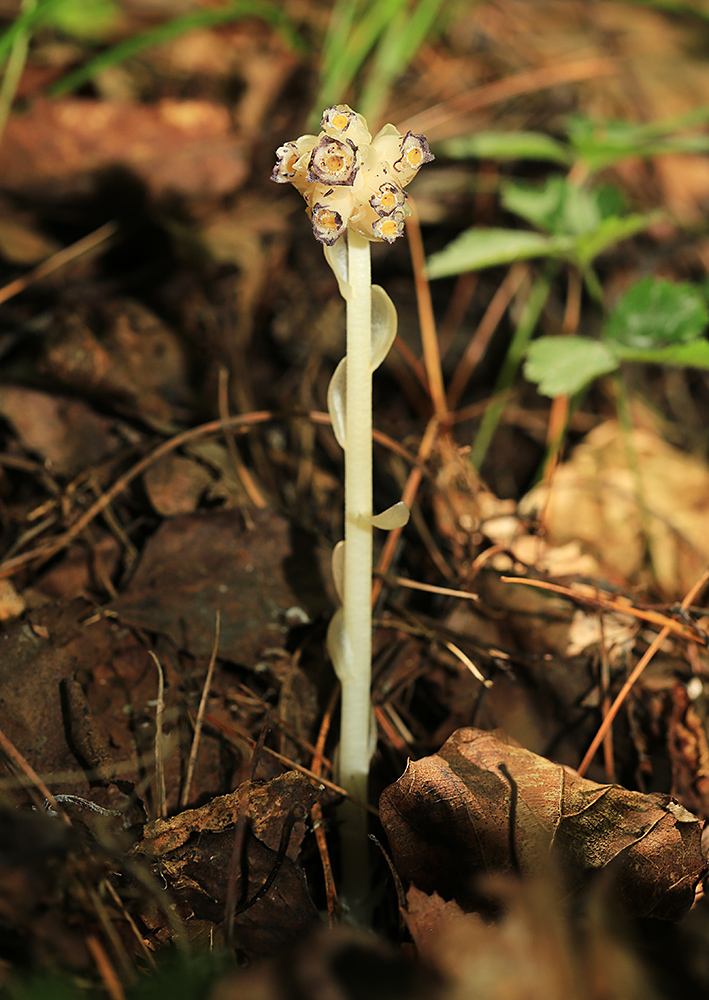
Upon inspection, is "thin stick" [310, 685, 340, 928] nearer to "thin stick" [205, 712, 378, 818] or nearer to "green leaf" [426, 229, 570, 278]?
"thin stick" [205, 712, 378, 818]

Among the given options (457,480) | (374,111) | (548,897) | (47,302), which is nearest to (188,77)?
(374,111)

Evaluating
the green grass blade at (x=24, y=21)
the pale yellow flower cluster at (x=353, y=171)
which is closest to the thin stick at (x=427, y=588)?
the pale yellow flower cluster at (x=353, y=171)

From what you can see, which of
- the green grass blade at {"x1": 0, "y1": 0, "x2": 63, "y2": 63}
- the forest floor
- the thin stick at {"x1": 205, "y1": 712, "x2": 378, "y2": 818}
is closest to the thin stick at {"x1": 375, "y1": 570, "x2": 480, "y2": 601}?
the forest floor

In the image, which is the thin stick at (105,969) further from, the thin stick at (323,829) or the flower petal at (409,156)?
the flower petal at (409,156)

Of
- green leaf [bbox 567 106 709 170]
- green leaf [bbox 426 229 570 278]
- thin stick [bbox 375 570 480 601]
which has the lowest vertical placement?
thin stick [bbox 375 570 480 601]

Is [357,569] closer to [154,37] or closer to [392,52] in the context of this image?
[154,37]

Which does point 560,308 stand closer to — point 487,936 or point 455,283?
point 455,283

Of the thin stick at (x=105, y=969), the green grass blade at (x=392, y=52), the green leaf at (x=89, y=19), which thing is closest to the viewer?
the thin stick at (x=105, y=969)
